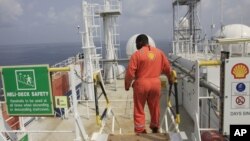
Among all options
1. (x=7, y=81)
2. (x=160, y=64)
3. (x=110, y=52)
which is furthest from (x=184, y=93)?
(x=7, y=81)

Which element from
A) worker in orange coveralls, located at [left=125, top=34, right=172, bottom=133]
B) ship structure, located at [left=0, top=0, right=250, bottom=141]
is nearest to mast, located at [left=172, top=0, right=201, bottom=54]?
ship structure, located at [left=0, top=0, right=250, bottom=141]

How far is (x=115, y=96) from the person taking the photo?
16797 mm

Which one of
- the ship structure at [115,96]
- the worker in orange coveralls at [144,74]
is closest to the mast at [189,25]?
the ship structure at [115,96]

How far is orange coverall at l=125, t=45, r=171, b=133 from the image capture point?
4.60m

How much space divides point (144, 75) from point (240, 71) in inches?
59.7

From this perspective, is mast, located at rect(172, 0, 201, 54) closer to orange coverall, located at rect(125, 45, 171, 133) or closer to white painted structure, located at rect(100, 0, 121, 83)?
white painted structure, located at rect(100, 0, 121, 83)

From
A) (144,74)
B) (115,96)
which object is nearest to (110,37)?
(115,96)

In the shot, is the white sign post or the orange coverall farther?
the orange coverall

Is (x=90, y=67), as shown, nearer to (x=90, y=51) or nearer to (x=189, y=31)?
(x=90, y=51)

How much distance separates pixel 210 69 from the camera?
1023 cm

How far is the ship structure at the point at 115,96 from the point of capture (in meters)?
3.94

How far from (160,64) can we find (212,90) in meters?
4.42

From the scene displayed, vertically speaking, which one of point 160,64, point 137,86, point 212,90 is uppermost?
point 160,64

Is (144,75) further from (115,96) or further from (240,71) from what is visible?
(115,96)
